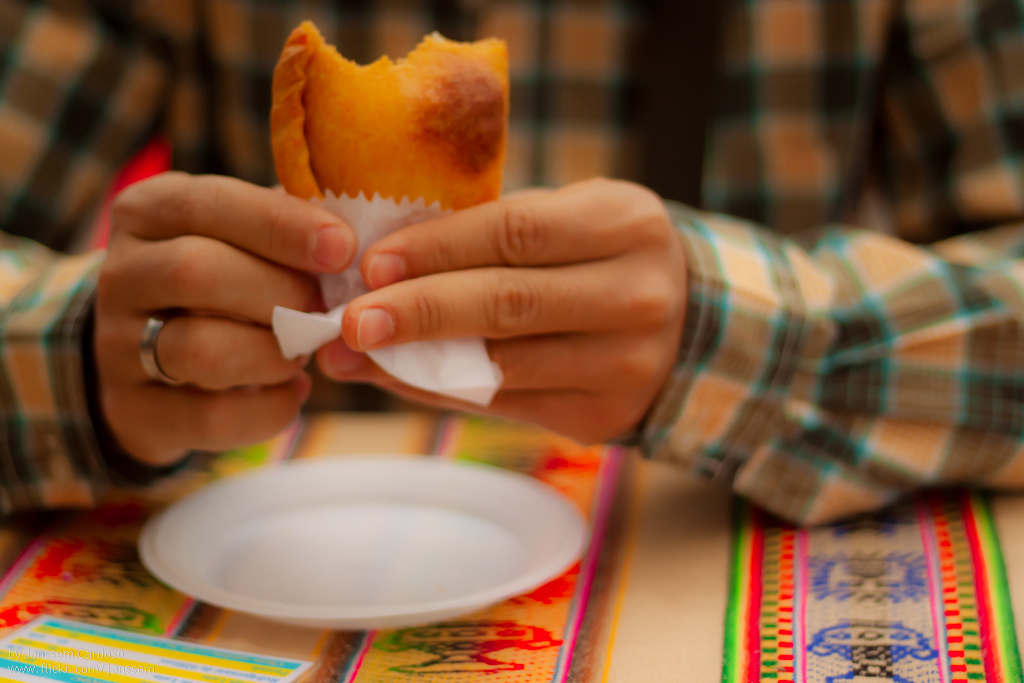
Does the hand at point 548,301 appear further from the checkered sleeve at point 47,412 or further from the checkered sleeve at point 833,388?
the checkered sleeve at point 47,412

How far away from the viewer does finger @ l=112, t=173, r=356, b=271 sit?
56 cm

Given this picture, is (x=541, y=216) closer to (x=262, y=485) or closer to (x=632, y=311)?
(x=632, y=311)

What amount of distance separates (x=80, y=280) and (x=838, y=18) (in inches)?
38.8

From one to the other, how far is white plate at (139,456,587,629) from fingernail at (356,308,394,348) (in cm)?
17

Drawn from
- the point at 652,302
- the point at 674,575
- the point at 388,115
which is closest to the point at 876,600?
the point at 674,575

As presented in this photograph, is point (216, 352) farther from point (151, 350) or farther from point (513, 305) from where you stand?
point (513, 305)

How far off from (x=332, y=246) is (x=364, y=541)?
0.86 feet

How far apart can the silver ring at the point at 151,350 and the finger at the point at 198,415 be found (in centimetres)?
3

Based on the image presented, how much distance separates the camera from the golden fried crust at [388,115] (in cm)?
54

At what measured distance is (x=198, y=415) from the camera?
648 mm

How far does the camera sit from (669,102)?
114 cm

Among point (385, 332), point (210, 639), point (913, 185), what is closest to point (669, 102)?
point (913, 185)

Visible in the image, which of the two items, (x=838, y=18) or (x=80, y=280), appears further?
(x=838, y=18)

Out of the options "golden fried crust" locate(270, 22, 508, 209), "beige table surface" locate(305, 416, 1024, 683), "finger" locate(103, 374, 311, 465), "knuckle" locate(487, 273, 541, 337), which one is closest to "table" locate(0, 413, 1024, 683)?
"beige table surface" locate(305, 416, 1024, 683)
